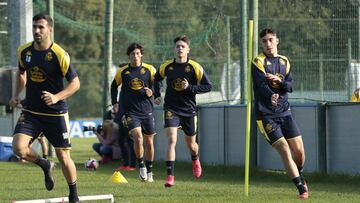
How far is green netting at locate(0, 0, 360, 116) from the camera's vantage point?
59.7 feet

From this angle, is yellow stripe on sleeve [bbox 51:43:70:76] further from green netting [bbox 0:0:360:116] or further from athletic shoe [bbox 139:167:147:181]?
green netting [bbox 0:0:360:116]

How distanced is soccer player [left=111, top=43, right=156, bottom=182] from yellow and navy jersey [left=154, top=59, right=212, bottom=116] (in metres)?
1.16

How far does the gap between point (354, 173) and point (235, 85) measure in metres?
6.56

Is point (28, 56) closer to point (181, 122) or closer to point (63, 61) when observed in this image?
point (63, 61)

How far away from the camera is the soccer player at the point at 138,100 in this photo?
17.3 m

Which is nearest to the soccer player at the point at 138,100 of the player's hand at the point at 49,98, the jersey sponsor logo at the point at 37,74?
the jersey sponsor logo at the point at 37,74

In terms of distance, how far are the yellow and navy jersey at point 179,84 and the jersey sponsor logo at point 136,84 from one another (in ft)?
4.04

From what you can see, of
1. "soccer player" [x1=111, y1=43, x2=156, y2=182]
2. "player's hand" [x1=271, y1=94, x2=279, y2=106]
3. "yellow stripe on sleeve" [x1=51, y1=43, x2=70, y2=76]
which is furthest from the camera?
"soccer player" [x1=111, y1=43, x2=156, y2=182]

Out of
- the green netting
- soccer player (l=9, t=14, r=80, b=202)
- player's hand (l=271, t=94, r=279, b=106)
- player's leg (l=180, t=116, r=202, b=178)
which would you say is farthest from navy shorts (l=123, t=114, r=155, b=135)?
soccer player (l=9, t=14, r=80, b=202)

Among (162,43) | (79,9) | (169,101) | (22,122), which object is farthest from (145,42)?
(22,122)

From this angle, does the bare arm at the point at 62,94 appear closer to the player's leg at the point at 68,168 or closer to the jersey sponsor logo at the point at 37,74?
the jersey sponsor logo at the point at 37,74

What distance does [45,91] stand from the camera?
1209 centimetres

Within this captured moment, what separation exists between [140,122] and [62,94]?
5.55 metres

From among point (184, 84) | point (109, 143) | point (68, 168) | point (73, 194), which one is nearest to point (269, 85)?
point (184, 84)
